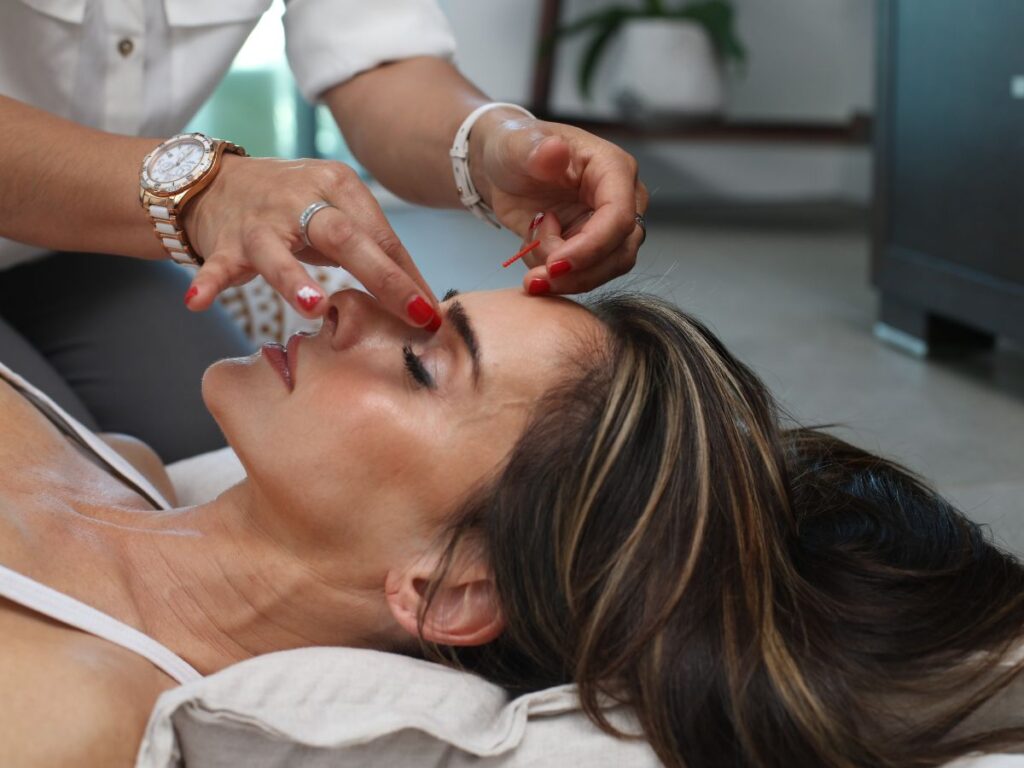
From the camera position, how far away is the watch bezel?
1.17m

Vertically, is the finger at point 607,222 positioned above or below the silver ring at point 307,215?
below

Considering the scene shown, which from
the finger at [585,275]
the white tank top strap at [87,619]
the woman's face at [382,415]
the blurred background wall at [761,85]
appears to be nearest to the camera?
the white tank top strap at [87,619]

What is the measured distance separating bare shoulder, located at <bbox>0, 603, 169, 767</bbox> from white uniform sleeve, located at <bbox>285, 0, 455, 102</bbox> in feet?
3.30

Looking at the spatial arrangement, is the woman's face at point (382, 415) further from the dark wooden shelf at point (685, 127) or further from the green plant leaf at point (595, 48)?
the green plant leaf at point (595, 48)

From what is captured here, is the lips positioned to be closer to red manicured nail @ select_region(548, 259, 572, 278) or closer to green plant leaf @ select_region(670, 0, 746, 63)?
red manicured nail @ select_region(548, 259, 572, 278)

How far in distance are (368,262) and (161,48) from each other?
0.82 metres

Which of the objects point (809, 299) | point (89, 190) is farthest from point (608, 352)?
point (809, 299)

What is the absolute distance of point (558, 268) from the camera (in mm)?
1174

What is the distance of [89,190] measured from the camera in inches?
50.6

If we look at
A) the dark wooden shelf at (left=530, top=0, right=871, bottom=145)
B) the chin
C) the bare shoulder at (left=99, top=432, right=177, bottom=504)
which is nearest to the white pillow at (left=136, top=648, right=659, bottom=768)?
the chin

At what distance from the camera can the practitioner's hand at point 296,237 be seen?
101 cm

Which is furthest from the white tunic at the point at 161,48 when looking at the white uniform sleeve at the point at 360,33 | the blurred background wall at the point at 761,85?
the blurred background wall at the point at 761,85

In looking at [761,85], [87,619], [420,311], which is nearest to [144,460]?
[87,619]

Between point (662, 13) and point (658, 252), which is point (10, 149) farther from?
point (662, 13)
